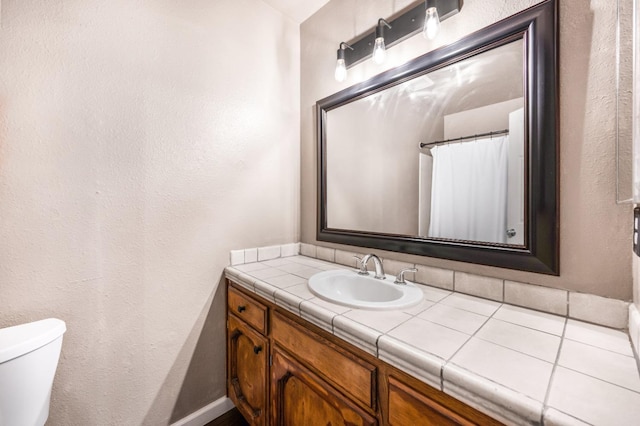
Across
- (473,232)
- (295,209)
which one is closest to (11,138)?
(295,209)

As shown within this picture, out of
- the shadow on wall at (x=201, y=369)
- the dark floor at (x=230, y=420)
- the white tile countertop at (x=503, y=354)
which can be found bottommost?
the dark floor at (x=230, y=420)

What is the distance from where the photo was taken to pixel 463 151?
3.51 feet

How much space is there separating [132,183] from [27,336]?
2.07 feet

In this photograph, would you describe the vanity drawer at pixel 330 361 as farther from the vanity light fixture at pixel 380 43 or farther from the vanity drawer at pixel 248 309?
the vanity light fixture at pixel 380 43

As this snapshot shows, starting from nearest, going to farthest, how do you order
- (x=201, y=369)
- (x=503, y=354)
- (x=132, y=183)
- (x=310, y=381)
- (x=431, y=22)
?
1. (x=503, y=354)
2. (x=310, y=381)
3. (x=431, y=22)
4. (x=132, y=183)
5. (x=201, y=369)

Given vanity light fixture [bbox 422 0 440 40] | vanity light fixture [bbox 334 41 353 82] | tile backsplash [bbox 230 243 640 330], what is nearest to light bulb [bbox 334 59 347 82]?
vanity light fixture [bbox 334 41 353 82]

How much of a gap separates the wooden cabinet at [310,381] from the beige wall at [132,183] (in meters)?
0.28

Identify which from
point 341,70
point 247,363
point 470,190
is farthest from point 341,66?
point 247,363

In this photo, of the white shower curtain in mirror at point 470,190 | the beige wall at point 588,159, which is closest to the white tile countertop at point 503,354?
the beige wall at point 588,159

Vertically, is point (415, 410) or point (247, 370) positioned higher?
point (415, 410)

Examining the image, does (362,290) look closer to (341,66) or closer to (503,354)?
(503,354)

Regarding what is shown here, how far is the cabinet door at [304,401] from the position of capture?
0.78 meters

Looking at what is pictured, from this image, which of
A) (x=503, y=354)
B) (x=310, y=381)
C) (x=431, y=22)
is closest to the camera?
(x=503, y=354)

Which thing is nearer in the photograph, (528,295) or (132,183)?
(528,295)
